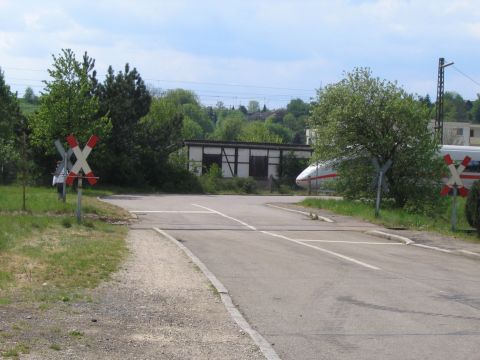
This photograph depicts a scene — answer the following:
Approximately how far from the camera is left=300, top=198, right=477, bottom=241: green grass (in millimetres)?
21922

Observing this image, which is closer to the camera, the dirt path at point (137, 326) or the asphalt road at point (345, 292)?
the dirt path at point (137, 326)

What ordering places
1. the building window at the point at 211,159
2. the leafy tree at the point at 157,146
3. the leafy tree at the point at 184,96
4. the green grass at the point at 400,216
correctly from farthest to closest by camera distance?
the leafy tree at the point at 184,96 → the building window at the point at 211,159 → the leafy tree at the point at 157,146 → the green grass at the point at 400,216

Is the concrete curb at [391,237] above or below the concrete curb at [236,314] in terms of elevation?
below

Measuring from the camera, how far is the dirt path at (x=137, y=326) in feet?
20.3

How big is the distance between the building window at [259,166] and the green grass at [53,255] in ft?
144

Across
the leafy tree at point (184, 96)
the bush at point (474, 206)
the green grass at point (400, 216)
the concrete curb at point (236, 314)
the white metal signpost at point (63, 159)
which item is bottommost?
the green grass at point (400, 216)

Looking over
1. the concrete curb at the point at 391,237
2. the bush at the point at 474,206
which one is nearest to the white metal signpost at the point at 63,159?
the concrete curb at the point at 391,237

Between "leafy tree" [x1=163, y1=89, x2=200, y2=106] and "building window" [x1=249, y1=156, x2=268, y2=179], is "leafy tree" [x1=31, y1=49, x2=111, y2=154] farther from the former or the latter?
"leafy tree" [x1=163, y1=89, x2=200, y2=106]

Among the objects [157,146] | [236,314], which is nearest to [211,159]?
[157,146]

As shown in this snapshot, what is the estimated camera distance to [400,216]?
2453 cm

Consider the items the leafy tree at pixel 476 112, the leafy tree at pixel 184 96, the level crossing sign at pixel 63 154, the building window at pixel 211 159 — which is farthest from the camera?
the leafy tree at pixel 476 112

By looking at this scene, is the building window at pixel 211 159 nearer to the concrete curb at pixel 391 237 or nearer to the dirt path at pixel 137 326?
the concrete curb at pixel 391 237

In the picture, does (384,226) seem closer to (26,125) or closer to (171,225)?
(171,225)

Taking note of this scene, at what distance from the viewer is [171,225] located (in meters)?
20.5
